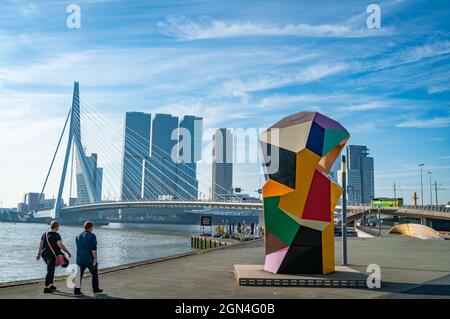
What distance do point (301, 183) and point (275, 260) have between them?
2.19m

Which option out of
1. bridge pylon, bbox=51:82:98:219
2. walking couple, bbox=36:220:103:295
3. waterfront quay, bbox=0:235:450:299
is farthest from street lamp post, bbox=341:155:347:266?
bridge pylon, bbox=51:82:98:219

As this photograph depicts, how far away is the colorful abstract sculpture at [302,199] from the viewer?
443 inches

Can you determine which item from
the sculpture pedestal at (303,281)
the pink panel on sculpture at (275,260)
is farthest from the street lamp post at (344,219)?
the sculpture pedestal at (303,281)

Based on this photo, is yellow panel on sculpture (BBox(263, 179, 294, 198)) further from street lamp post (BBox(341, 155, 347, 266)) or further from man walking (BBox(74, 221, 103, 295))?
man walking (BBox(74, 221, 103, 295))

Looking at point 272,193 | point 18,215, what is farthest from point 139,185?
point 272,193

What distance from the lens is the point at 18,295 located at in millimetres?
8727

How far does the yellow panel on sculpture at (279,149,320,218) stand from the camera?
11.3 metres

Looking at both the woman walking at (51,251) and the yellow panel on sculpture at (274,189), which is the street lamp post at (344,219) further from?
the woman walking at (51,251)

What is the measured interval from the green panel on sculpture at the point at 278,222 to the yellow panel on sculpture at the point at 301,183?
0.17 m

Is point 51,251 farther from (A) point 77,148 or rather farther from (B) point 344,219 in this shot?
(A) point 77,148

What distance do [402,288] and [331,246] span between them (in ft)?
6.61

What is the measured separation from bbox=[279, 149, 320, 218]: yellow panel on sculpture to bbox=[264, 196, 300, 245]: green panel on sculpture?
6.8 inches

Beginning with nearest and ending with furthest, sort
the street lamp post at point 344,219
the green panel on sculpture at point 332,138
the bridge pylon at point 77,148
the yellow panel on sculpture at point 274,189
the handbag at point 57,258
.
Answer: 1. the handbag at point 57,258
2. the yellow panel on sculpture at point 274,189
3. the green panel on sculpture at point 332,138
4. the street lamp post at point 344,219
5. the bridge pylon at point 77,148
